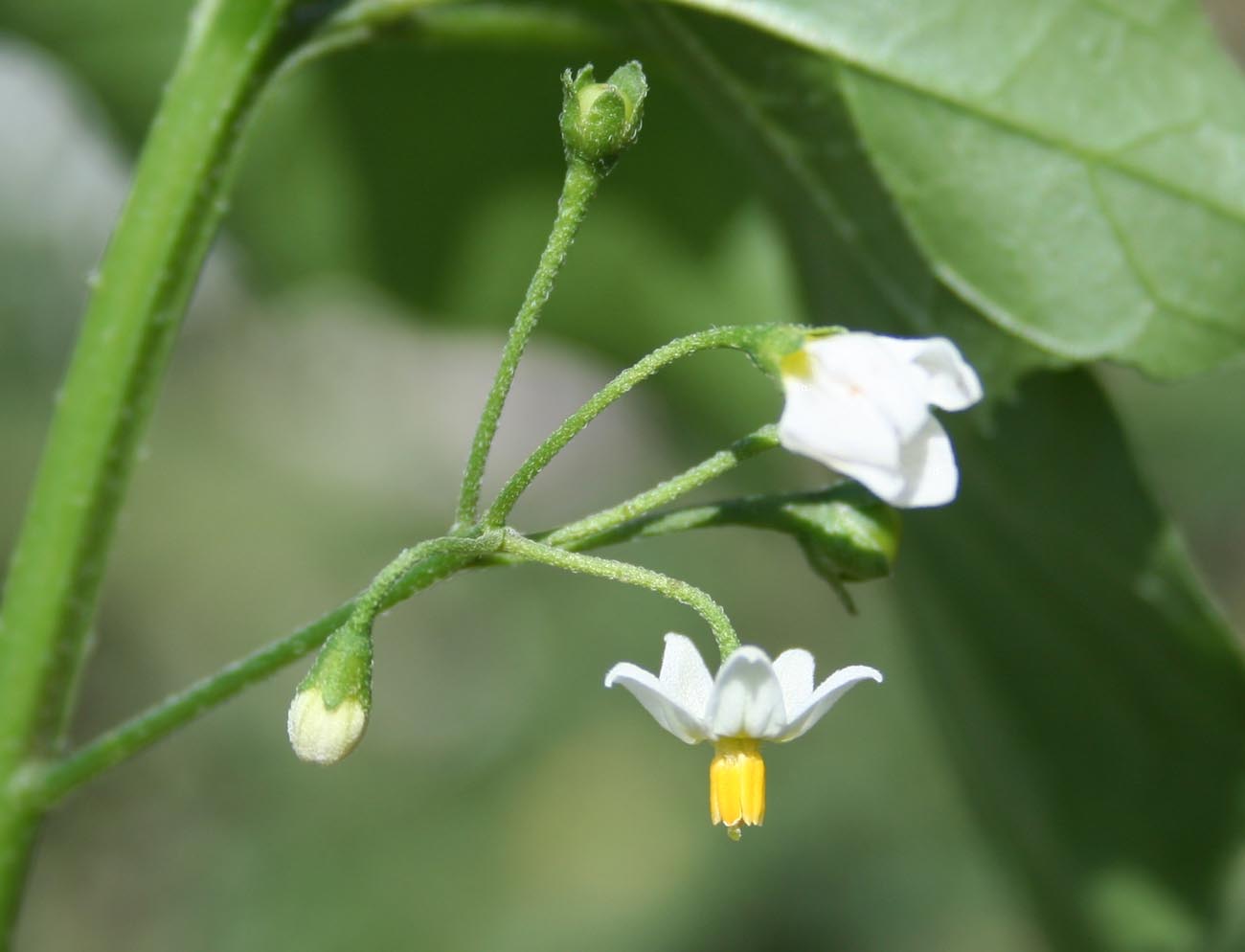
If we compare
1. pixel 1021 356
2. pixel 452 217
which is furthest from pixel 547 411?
pixel 1021 356

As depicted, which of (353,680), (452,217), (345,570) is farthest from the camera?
(345,570)

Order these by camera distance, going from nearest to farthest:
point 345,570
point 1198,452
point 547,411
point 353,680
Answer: point 353,680 → point 1198,452 → point 345,570 → point 547,411

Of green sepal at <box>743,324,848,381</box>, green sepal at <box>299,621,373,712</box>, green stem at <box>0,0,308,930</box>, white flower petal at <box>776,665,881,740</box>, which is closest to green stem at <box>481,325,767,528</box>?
green sepal at <box>743,324,848,381</box>

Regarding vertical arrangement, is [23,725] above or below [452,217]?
below

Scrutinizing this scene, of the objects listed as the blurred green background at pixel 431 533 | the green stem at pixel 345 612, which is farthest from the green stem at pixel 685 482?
the blurred green background at pixel 431 533

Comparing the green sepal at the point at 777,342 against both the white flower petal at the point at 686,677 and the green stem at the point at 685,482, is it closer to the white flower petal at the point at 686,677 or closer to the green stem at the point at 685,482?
the green stem at the point at 685,482

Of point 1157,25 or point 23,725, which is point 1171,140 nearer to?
point 1157,25
